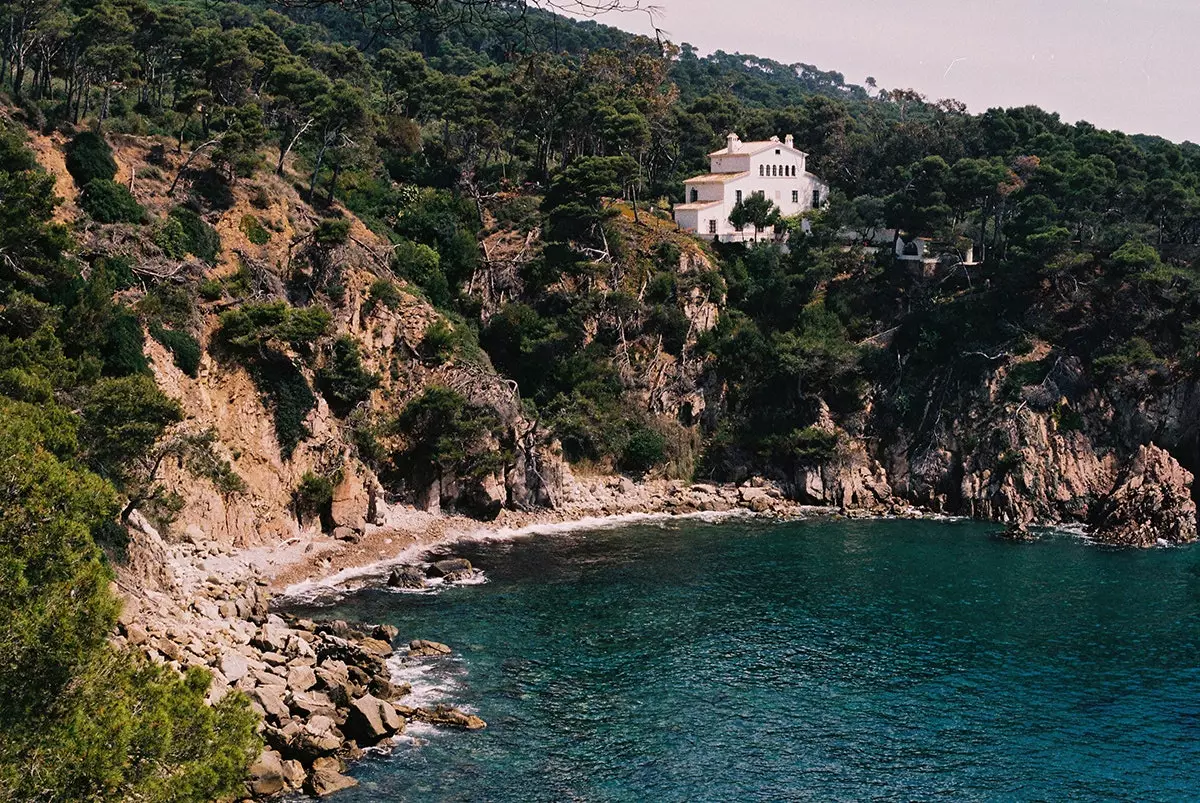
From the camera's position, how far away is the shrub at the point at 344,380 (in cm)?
6362

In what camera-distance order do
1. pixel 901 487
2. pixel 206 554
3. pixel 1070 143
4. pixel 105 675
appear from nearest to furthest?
pixel 105 675, pixel 206 554, pixel 901 487, pixel 1070 143

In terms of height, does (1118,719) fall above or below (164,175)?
below

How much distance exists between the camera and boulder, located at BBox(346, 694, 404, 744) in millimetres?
36250

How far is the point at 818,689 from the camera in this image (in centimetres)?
4156

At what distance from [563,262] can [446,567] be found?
31.1 meters

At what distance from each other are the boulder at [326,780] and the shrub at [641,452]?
Answer: 4276cm

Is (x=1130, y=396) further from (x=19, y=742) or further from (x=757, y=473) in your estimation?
(x=19, y=742)

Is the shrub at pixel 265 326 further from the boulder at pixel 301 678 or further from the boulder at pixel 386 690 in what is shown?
the boulder at pixel 386 690

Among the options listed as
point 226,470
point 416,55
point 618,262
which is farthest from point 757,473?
point 416,55

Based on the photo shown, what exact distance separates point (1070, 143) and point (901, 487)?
34488mm

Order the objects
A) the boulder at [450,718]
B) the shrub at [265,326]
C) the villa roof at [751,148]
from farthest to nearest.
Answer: the villa roof at [751,148] < the shrub at [265,326] < the boulder at [450,718]

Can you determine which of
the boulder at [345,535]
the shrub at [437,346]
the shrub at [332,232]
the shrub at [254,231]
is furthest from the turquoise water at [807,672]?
the shrub at [254,231]

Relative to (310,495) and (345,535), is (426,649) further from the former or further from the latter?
(310,495)

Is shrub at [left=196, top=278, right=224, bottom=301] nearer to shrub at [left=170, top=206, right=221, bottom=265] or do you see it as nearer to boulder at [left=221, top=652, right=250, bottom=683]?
shrub at [left=170, top=206, right=221, bottom=265]
